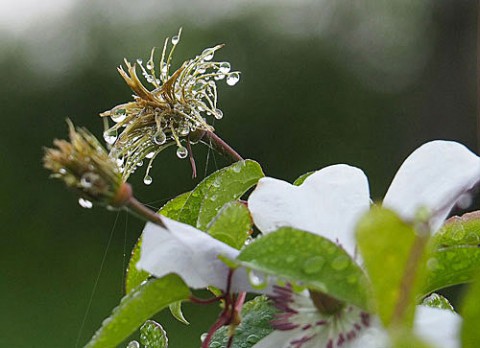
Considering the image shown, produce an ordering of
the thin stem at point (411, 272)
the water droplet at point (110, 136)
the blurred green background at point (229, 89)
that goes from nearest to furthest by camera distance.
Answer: the thin stem at point (411, 272), the water droplet at point (110, 136), the blurred green background at point (229, 89)

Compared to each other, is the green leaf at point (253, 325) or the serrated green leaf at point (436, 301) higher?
the green leaf at point (253, 325)

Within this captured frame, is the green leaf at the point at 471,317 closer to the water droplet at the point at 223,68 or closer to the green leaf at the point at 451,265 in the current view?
the green leaf at the point at 451,265

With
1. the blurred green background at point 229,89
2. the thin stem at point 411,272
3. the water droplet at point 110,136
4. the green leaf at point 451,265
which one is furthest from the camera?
the blurred green background at point 229,89

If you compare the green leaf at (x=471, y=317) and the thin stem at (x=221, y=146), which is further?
the thin stem at (x=221, y=146)

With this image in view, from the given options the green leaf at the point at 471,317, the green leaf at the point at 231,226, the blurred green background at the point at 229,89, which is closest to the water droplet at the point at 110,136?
the green leaf at the point at 231,226

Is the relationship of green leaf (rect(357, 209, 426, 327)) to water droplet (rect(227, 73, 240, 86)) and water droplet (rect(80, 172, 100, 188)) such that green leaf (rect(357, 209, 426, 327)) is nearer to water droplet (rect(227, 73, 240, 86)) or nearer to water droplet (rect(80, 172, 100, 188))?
water droplet (rect(80, 172, 100, 188))

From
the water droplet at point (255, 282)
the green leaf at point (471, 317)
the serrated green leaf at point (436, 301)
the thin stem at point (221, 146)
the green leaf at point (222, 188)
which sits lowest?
the serrated green leaf at point (436, 301)

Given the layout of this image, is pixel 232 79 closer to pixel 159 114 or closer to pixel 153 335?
pixel 159 114
